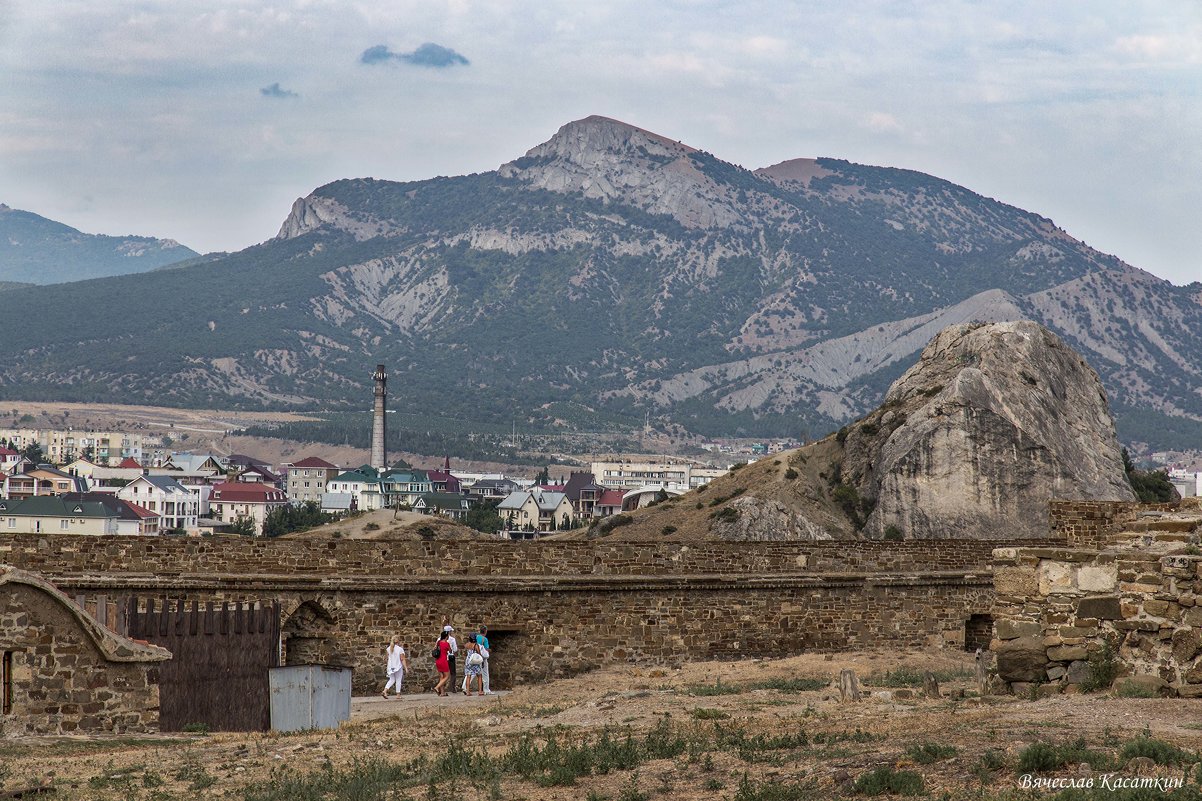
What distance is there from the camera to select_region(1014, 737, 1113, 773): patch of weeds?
1126 cm

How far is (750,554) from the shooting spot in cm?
2717

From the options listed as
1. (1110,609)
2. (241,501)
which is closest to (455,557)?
(1110,609)

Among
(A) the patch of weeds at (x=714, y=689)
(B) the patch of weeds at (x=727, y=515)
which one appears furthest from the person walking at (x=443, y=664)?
(B) the patch of weeds at (x=727, y=515)

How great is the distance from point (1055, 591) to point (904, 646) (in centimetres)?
1188

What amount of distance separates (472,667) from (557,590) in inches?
88.9

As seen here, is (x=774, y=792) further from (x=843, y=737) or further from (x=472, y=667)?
(x=472, y=667)

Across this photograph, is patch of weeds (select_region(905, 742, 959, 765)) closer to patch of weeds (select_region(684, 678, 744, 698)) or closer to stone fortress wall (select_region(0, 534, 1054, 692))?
patch of weeds (select_region(684, 678, 744, 698))

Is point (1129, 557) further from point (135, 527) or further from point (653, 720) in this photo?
point (135, 527)

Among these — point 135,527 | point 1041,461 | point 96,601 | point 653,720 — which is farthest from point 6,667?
point 135,527

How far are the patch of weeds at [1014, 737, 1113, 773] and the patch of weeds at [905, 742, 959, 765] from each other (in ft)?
2.03

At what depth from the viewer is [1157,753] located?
11.3m

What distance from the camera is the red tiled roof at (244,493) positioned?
176 meters

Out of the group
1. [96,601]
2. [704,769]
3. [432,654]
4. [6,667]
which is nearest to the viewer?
[704,769]

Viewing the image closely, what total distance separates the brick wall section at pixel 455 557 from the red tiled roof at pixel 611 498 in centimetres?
14518
